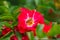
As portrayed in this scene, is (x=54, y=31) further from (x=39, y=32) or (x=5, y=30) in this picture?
(x=5, y=30)

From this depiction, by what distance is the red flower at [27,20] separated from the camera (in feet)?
1.94

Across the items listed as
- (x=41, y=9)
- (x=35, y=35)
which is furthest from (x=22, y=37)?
(x=41, y=9)

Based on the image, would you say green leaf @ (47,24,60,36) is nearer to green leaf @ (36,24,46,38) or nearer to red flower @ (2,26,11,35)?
green leaf @ (36,24,46,38)

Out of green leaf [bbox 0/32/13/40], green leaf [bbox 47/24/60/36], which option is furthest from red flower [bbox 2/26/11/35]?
green leaf [bbox 47/24/60/36]

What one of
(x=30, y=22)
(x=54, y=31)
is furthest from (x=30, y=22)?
(x=54, y=31)

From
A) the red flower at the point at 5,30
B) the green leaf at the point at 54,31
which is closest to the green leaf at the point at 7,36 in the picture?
the red flower at the point at 5,30

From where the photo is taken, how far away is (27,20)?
625 millimetres

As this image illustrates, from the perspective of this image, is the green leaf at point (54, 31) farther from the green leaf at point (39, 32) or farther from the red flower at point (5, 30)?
Result: the red flower at point (5, 30)

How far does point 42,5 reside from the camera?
0.96 metres

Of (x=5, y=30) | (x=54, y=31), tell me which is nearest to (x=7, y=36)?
(x=5, y=30)

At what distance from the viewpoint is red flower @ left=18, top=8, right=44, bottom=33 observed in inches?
23.3

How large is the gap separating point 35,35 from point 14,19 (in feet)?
0.29

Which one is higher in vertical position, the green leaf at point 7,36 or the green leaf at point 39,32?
the green leaf at point 39,32

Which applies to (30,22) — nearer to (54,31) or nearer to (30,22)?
(30,22)
